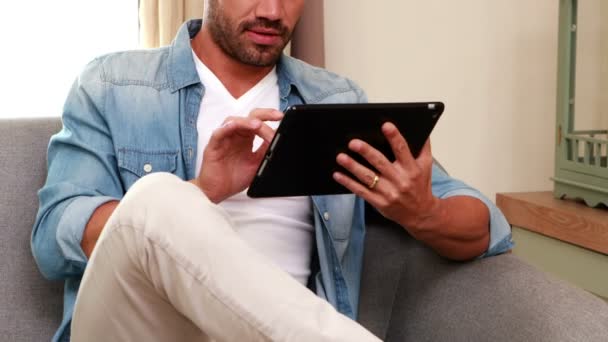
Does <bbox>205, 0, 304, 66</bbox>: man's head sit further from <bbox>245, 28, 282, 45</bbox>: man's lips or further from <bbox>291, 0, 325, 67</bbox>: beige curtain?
<bbox>291, 0, 325, 67</bbox>: beige curtain

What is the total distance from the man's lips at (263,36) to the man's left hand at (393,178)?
371mm

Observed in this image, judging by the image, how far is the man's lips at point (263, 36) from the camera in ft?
4.39

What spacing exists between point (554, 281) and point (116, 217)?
1.86 feet

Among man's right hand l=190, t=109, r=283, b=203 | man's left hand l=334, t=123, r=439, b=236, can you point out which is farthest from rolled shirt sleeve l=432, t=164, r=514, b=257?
man's right hand l=190, t=109, r=283, b=203

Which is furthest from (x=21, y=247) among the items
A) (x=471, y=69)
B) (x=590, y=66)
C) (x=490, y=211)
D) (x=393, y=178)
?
(x=590, y=66)

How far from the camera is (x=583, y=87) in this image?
242 cm

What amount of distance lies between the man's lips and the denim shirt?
7 cm

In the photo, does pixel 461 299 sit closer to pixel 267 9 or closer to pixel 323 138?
pixel 323 138

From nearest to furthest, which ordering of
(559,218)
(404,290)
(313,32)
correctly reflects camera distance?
(404,290), (559,218), (313,32)

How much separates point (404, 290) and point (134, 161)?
46 cm

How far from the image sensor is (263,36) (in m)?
1.34

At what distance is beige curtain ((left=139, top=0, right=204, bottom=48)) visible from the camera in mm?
2062

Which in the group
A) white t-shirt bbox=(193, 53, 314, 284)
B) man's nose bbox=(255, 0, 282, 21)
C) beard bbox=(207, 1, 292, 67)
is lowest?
white t-shirt bbox=(193, 53, 314, 284)

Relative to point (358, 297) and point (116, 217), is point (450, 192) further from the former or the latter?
point (116, 217)
